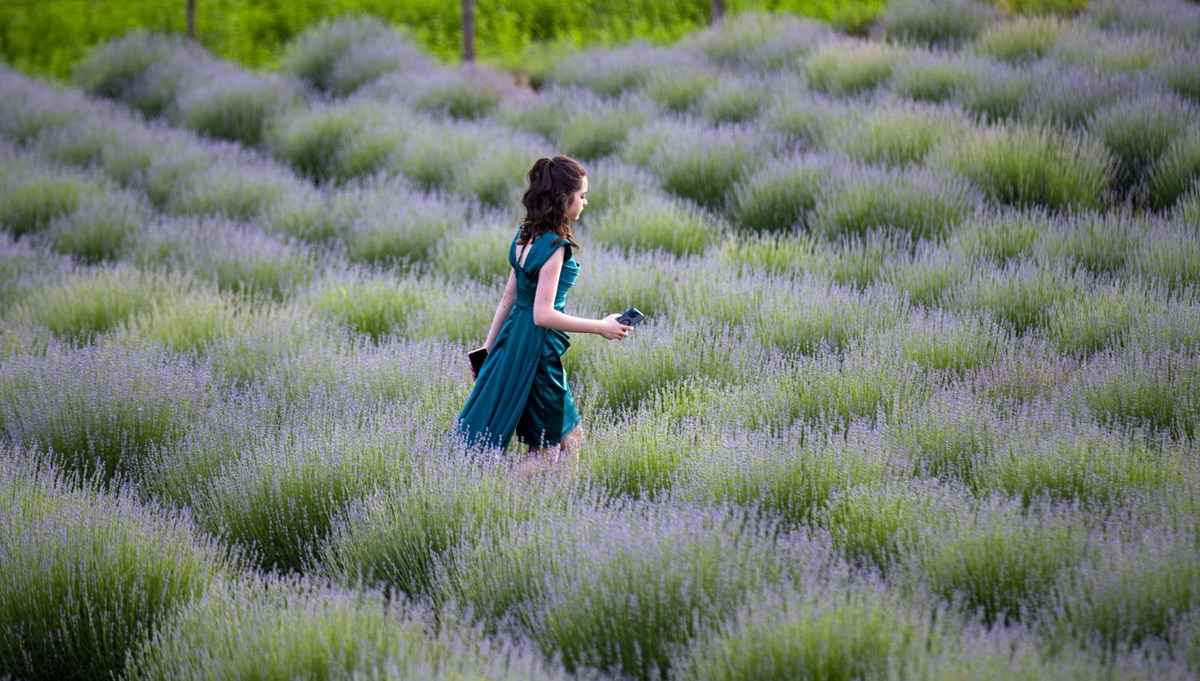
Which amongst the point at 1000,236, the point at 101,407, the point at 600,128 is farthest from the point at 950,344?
the point at 600,128

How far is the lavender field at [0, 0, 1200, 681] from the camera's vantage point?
2443 mm

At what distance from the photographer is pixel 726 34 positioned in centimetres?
1011

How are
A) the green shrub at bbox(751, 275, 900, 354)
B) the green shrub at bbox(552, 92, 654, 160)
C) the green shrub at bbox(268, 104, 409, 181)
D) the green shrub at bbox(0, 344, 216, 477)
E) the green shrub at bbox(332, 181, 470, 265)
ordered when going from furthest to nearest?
the green shrub at bbox(268, 104, 409, 181), the green shrub at bbox(552, 92, 654, 160), the green shrub at bbox(332, 181, 470, 265), the green shrub at bbox(751, 275, 900, 354), the green shrub at bbox(0, 344, 216, 477)

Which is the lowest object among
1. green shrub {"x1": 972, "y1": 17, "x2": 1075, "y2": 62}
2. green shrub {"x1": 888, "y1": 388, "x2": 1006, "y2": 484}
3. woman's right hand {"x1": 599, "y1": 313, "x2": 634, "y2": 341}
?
green shrub {"x1": 888, "y1": 388, "x2": 1006, "y2": 484}

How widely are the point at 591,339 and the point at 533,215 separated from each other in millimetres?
1442

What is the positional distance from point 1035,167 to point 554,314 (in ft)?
13.6

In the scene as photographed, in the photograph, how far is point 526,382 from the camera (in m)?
3.33

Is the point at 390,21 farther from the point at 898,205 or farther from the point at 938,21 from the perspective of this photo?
the point at 898,205

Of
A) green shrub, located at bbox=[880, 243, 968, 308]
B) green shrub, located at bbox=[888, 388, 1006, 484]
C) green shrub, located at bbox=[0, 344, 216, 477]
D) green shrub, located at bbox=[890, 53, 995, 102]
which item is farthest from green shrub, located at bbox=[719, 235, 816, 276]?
green shrub, located at bbox=[0, 344, 216, 477]

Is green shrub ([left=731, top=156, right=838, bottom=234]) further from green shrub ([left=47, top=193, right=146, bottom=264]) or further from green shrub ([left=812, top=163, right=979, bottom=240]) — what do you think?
green shrub ([left=47, top=193, right=146, bottom=264])

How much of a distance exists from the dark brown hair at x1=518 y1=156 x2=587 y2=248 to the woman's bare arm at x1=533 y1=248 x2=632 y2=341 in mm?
107

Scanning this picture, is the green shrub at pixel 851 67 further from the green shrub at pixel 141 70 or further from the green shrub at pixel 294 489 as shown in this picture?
the green shrub at pixel 141 70

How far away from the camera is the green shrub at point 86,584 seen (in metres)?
2.64

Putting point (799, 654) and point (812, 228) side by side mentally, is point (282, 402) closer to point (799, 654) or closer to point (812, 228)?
point (799, 654)
